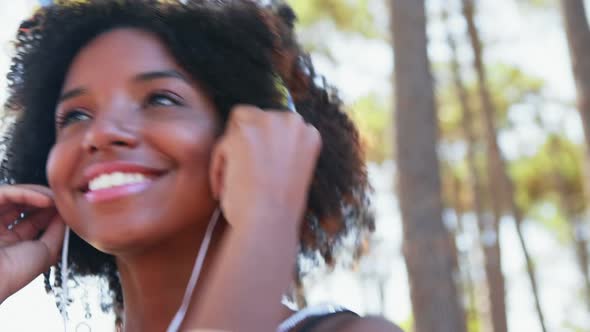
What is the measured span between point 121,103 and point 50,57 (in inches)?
23.0

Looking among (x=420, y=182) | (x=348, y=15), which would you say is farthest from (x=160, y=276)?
(x=348, y=15)

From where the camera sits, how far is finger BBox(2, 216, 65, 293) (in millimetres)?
2195

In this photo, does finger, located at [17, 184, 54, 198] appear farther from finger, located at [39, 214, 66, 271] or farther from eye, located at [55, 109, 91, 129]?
eye, located at [55, 109, 91, 129]

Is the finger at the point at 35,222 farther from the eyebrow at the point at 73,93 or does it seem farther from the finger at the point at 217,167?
the finger at the point at 217,167

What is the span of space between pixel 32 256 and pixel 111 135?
1.83 feet

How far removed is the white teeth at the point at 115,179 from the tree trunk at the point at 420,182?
354 cm

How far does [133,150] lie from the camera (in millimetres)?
1910

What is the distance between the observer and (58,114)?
2.19 m

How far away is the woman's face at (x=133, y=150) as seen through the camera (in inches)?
73.6

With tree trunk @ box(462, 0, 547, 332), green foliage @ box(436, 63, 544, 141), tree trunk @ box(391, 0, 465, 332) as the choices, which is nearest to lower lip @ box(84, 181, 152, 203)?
tree trunk @ box(391, 0, 465, 332)

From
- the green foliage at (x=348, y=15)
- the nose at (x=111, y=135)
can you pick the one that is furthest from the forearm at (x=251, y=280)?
the green foliage at (x=348, y=15)

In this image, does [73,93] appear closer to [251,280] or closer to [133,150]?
[133,150]

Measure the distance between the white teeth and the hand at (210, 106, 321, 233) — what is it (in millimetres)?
191

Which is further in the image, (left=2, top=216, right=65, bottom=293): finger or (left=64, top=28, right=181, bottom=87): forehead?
(left=2, top=216, right=65, bottom=293): finger
